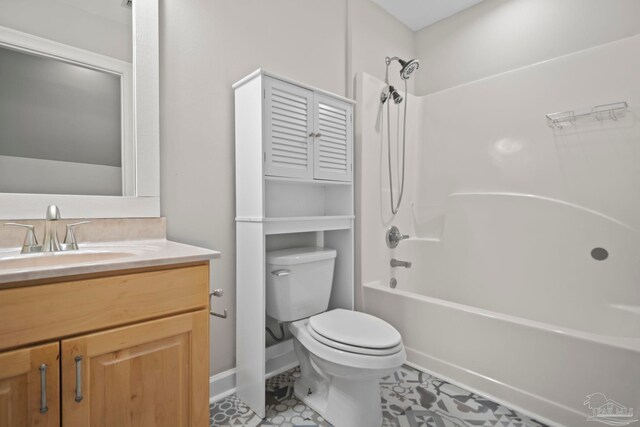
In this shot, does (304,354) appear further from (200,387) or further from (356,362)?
(200,387)

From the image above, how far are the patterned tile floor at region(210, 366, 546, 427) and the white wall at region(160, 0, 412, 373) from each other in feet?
0.78

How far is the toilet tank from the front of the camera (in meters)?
1.54

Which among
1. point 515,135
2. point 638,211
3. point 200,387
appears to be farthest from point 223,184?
point 638,211

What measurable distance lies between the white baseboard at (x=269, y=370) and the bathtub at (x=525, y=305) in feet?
1.87

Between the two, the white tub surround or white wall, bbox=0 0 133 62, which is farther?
the white tub surround

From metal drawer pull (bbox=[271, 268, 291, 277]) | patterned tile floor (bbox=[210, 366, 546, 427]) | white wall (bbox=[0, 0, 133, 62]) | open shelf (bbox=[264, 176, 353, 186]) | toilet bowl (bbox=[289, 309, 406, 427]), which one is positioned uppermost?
white wall (bbox=[0, 0, 133, 62])

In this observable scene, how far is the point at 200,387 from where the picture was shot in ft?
3.29

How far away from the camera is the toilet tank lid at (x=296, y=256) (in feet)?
5.02

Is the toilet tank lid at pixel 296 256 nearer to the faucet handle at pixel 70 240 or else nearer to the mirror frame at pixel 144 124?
the mirror frame at pixel 144 124

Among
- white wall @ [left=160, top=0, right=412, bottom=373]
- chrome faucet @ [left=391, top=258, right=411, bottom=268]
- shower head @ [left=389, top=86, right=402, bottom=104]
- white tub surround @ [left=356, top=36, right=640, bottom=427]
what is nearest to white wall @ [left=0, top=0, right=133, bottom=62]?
white wall @ [left=160, top=0, right=412, bottom=373]

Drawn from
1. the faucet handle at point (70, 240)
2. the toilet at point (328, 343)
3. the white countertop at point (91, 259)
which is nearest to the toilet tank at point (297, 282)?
the toilet at point (328, 343)

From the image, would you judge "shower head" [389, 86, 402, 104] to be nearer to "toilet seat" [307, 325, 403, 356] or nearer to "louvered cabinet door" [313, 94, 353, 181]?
"louvered cabinet door" [313, 94, 353, 181]

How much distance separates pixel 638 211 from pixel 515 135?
0.78m

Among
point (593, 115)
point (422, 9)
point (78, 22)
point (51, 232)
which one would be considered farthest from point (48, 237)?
point (422, 9)
